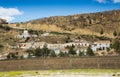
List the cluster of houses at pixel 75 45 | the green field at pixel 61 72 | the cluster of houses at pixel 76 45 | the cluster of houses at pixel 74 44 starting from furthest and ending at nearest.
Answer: the cluster of houses at pixel 74 44 → the cluster of houses at pixel 75 45 → the cluster of houses at pixel 76 45 → the green field at pixel 61 72

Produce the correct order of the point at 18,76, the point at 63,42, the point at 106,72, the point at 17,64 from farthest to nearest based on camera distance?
the point at 63,42, the point at 17,64, the point at 18,76, the point at 106,72

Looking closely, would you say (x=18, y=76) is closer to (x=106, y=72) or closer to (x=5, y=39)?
(x=106, y=72)

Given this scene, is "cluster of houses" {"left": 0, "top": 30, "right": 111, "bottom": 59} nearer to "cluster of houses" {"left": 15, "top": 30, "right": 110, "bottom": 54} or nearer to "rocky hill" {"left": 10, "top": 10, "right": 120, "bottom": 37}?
"cluster of houses" {"left": 15, "top": 30, "right": 110, "bottom": 54}

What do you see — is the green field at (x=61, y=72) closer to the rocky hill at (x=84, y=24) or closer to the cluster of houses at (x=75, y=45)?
the cluster of houses at (x=75, y=45)

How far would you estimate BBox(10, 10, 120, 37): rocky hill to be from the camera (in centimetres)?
17612

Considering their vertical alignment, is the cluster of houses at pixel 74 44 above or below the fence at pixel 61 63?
below

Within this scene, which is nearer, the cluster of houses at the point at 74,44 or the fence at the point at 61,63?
the fence at the point at 61,63

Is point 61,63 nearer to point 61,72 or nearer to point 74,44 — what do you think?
point 61,72

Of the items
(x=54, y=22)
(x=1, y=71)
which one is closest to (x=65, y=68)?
(x=1, y=71)

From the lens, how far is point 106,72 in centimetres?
3384

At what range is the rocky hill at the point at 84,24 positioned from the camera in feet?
578

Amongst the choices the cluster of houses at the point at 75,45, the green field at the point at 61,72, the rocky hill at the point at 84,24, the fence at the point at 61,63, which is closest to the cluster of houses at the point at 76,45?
the cluster of houses at the point at 75,45

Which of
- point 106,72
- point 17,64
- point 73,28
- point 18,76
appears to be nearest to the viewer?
point 106,72

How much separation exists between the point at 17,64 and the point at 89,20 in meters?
150
